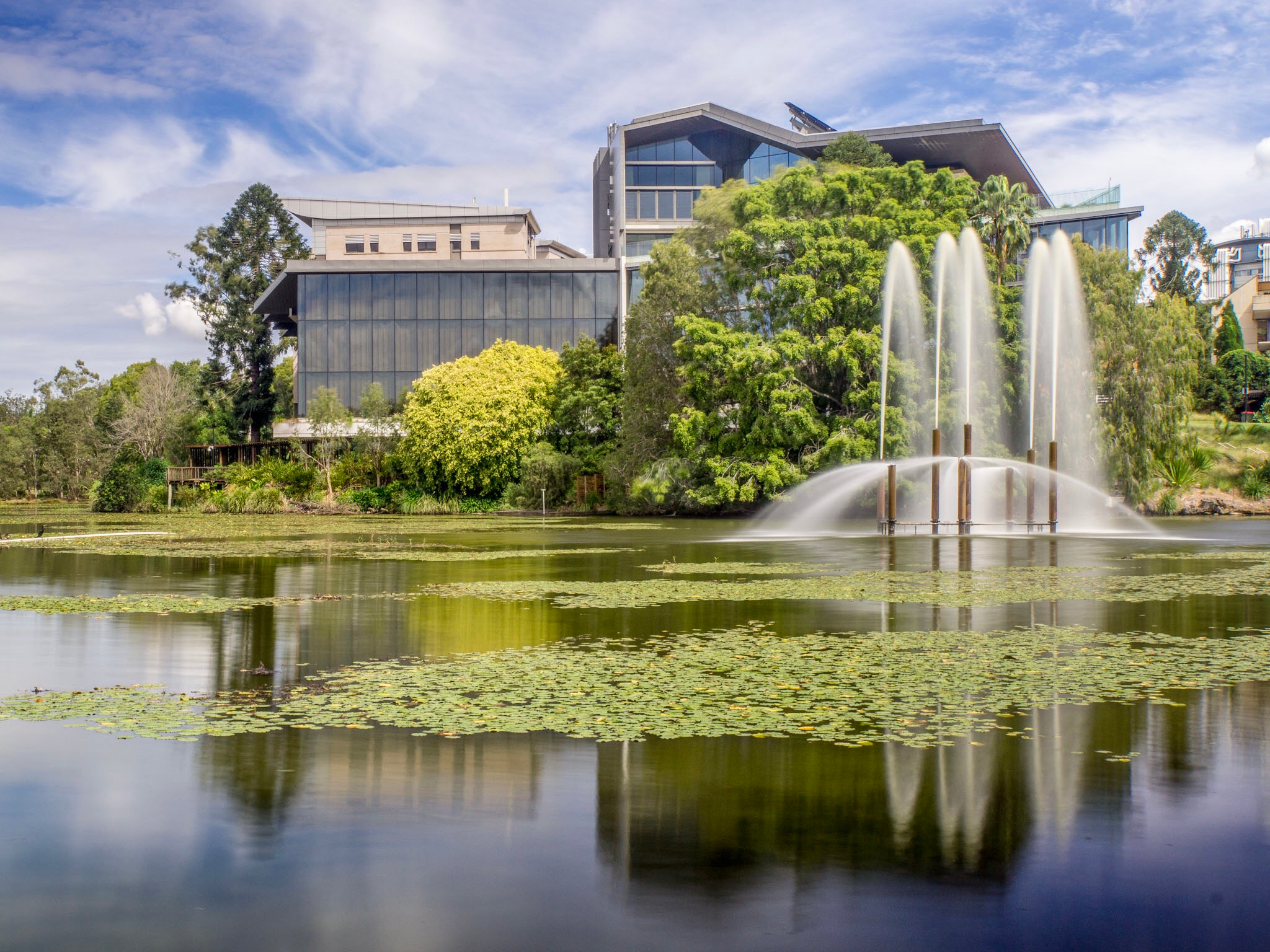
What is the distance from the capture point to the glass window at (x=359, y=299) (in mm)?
75375

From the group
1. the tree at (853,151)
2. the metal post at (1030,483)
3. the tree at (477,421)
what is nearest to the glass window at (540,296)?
the tree at (477,421)

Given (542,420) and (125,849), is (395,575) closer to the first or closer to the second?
(125,849)

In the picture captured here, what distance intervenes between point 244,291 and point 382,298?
15.4 m

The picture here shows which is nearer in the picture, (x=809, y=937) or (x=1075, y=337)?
(x=809, y=937)

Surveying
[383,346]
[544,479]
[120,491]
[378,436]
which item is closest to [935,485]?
[544,479]

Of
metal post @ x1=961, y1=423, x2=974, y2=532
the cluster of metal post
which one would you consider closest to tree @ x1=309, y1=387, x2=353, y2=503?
the cluster of metal post

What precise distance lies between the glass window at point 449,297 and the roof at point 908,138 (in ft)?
49.7

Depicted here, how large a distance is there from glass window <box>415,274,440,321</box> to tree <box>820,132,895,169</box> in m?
27.1

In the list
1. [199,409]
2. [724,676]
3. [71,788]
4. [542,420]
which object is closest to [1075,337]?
[542,420]

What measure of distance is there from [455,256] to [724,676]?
76123mm

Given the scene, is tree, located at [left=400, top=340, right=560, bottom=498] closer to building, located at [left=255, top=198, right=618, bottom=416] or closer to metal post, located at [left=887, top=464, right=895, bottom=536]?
building, located at [left=255, top=198, right=618, bottom=416]

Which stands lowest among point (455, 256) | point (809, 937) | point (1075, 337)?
point (809, 937)

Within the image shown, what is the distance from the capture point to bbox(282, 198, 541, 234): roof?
83312mm

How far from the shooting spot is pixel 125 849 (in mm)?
6223
